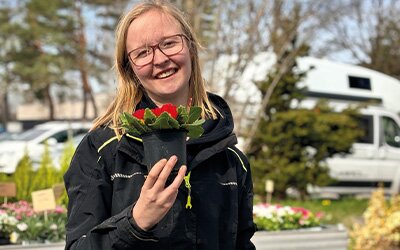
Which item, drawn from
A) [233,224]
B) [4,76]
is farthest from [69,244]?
[4,76]

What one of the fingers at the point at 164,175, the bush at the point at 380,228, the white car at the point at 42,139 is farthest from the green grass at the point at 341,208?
the fingers at the point at 164,175

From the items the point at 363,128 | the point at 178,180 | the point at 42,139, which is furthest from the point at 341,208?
the point at 178,180

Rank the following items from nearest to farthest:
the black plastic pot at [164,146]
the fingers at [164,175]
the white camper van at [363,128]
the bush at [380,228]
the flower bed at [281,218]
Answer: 1. the fingers at [164,175]
2. the black plastic pot at [164,146]
3. the flower bed at [281,218]
4. the bush at [380,228]
5. the white camper van at [363,128]

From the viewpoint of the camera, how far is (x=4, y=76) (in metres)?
36.2

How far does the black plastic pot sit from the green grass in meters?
8.10

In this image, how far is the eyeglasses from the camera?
1904 millimetres

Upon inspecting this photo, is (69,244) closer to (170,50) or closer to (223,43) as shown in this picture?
(170,50)

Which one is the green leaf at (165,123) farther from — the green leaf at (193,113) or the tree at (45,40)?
the tree at (45,40)

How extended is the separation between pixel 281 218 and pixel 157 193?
14.4 feet

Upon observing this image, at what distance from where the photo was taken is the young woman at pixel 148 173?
1.69 meters

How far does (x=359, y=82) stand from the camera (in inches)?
576

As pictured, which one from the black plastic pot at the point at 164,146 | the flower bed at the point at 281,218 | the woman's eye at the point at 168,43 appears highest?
the woman's eye at the point at 168,43

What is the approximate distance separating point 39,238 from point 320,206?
7.02 meters

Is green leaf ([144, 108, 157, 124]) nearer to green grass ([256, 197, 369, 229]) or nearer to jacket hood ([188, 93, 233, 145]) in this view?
jacket hood ([188, 93, 233, 145])
